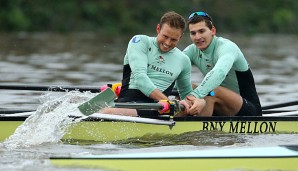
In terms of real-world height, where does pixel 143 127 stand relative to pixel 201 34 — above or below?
below

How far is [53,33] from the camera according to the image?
38.5m

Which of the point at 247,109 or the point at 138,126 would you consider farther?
the point at 247,109

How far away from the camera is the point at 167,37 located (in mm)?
8844

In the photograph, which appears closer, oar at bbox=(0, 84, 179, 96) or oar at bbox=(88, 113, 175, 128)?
oar at bbox=(88, 113, 175, 128)

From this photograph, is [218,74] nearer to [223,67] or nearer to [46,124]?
[223,67]

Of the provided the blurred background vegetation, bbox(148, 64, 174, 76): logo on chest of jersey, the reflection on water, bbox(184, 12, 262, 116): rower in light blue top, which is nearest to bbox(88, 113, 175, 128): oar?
the reflection on water

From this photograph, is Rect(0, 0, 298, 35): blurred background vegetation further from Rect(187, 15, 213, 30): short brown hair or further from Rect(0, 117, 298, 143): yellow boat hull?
Rect(0, 117, 298, 143): yellow boat hull

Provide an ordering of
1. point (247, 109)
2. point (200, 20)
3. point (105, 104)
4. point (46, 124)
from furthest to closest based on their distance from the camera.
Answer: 1. point (247, 109)
2. point (200, 20)
3. point (46, 124)
4. point (105, 104)

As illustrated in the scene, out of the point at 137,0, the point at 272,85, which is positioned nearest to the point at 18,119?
the point at 272,85

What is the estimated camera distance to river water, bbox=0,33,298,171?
27.1 ft

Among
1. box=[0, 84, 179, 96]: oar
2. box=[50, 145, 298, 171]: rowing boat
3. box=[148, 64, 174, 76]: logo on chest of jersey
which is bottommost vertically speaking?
box=[50, 145, 298, 171]: rowing boat

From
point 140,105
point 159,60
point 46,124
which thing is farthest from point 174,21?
point 46,124

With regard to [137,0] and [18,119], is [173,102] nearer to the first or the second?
[18,119]

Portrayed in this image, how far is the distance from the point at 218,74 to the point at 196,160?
5.81 feet
